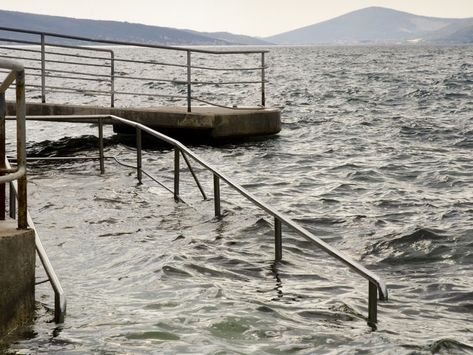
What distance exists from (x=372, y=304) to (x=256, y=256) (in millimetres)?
2628

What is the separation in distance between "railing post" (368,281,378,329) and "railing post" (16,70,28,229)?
86.7 inches

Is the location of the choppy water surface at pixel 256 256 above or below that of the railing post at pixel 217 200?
below

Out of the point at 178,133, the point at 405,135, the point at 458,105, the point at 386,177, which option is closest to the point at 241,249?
the point at 386,177

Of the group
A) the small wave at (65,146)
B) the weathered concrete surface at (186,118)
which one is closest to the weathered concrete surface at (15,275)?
the weathered concrete surface at (186,118)

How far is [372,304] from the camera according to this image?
545 centimetres

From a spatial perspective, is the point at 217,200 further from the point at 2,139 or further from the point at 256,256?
the point at 2,139

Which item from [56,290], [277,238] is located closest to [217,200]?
[277,238]

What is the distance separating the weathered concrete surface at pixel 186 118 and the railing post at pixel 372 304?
10394 millimetres

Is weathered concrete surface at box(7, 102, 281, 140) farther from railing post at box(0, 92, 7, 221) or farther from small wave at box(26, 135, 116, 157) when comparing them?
railing post at box(0, 92, 7, 221)

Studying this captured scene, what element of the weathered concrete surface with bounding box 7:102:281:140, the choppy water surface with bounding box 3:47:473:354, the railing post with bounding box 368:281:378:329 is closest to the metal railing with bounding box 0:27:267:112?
the weathered concrete surface with bounding box 7:102:281:140

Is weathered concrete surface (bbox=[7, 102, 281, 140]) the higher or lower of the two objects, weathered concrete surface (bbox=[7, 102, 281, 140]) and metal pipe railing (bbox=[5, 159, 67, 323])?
the higher

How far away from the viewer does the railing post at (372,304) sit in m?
5.19

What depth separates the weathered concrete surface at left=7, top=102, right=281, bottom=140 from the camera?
15523mm

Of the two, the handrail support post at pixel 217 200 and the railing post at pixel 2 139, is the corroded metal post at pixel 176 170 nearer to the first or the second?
the handrail support post at pixel 217 200
